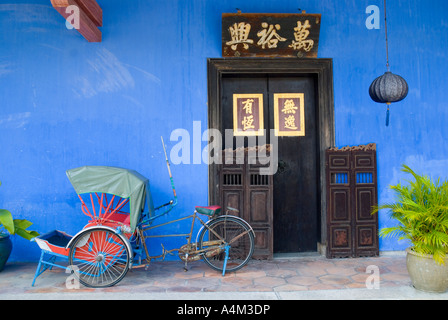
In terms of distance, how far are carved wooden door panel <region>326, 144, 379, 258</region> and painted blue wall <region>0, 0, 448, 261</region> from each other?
0.77 feet

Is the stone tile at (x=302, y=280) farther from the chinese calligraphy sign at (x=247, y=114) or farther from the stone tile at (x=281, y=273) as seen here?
the chinese calligraphy sign at (x=247, y=114)

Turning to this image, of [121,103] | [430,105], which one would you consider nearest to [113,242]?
[121,103]

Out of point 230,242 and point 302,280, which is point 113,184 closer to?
point 230,242

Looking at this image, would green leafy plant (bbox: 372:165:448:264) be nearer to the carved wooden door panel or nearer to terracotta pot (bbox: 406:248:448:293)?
terracotta pot (bbox: 406:248:448:293)

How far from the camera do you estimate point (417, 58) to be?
6414mm

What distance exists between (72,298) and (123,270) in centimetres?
70

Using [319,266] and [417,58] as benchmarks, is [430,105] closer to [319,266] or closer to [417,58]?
[417,58]

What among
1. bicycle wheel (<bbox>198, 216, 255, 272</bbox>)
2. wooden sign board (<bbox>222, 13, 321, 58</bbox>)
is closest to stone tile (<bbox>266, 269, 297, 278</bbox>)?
bicycle wheel (<bbox>198, 216, 255, 272</bbox>)

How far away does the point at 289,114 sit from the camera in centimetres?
656

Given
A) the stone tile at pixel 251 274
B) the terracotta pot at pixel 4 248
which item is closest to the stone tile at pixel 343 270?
the stone tile at pixel 251 274

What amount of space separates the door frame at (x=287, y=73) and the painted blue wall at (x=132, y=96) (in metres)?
0.12

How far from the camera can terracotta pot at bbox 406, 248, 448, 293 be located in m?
4.31

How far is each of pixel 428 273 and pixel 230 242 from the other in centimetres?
248

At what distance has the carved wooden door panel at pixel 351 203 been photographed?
20.2 ft
